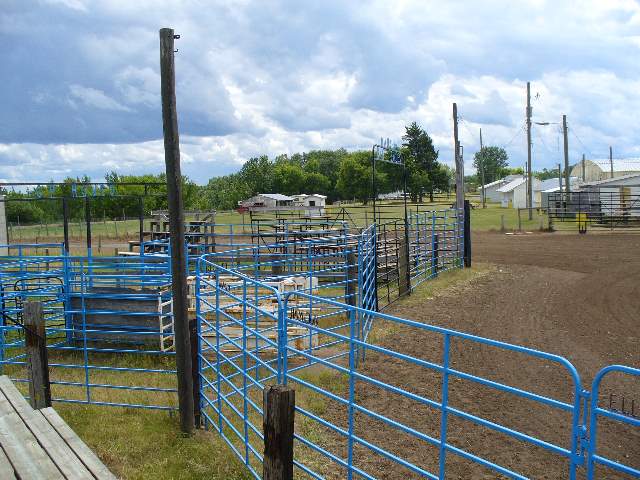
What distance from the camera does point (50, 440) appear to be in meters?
4.61

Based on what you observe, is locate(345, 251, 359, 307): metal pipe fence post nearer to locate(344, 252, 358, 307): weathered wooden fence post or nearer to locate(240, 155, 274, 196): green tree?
locate(344, 252, 358, 307): weathered wooden fence post

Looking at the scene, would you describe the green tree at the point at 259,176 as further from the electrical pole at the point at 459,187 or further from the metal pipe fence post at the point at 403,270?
the metal pipe fence post at the point at 403,270

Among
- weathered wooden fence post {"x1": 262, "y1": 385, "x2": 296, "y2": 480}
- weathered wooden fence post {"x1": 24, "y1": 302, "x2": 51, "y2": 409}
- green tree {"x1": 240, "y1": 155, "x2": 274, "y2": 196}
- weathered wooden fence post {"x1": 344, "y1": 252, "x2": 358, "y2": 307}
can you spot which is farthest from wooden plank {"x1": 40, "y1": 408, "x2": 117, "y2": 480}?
green tree {"x1": 240, "y1": 155, "x2": 274, "y2": 196}

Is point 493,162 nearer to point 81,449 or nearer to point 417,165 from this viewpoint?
point 417,165

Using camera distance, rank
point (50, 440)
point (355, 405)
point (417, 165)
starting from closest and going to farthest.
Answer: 1. point (355, 405)
2. point (50, 440)
3. point (417, 165)

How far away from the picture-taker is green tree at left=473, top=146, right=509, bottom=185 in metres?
153

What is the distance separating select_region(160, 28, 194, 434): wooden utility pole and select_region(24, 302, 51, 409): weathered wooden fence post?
1.30 metres

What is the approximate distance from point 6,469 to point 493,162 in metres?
168

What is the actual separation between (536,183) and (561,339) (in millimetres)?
78622

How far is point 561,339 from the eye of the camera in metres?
9.87

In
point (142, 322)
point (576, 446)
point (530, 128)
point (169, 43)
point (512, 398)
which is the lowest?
point (512, 398)

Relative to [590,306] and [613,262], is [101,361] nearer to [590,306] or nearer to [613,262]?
[590,306]

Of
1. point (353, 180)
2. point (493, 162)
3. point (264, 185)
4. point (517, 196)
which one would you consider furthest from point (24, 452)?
point (493, 162)

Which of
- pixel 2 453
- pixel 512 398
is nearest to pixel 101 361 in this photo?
pixel 2 453
